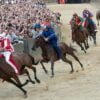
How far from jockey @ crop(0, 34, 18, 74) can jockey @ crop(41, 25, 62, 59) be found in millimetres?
3420

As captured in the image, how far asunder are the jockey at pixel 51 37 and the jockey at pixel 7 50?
3420 millimetres

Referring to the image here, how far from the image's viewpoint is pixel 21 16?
25.1 meters

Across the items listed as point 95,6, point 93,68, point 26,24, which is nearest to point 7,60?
point 95,6

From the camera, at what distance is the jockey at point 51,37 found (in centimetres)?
1734

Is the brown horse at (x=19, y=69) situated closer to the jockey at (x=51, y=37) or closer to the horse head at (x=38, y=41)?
the horse head at (x=38, y=41)

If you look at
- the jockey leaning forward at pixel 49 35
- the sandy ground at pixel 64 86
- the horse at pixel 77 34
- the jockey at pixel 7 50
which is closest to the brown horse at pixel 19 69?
the jockey at pixel 7 50

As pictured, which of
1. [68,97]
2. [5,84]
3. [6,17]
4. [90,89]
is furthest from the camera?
[6,17]

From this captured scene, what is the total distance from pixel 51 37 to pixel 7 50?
154 inches

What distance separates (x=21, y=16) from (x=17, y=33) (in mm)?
4552

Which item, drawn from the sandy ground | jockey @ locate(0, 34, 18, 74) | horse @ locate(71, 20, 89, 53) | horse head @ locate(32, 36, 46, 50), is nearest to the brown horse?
jockey @ locate(0, 34, 18, 74)

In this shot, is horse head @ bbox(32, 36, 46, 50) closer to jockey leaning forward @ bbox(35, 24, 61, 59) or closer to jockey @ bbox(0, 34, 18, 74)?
jockey leaning forward @ bbox(35, 24, 61, 59)

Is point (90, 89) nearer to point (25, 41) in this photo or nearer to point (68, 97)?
point (68, 97)

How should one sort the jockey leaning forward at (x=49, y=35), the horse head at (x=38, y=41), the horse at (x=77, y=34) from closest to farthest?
the horse head at (x=38, y=41), the jockey leaning forward at (x=49, y=35), the horse at (x=77, y=34)

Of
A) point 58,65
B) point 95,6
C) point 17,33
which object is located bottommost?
point 58,65
